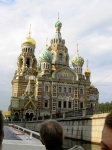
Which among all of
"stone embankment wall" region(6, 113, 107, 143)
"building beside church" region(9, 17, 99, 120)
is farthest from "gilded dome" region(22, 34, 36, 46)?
"stone embankment wall" region(6, 113, 107, 143)

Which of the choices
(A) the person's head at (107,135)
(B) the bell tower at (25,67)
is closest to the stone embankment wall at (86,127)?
(A) the person's head at (107,135)

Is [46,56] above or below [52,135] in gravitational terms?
above

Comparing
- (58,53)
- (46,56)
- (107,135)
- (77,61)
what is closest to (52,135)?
(107,135)

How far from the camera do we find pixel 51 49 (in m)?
63.0

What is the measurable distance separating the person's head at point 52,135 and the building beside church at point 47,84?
47.9 metres

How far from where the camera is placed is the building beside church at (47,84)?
52.0 m

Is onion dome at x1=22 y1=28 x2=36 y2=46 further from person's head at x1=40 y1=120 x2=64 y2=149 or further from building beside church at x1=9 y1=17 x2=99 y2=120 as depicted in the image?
person's head at x1=40 y1=120 x2=64 y2=149

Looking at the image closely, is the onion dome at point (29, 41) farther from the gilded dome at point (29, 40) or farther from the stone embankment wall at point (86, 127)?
the stone embankment wall at point (86, 127)

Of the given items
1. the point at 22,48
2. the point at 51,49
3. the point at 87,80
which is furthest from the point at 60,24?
the point at 87,80

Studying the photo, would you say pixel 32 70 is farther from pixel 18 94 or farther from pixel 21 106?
pixel 21 106

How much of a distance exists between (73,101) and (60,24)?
852 inches

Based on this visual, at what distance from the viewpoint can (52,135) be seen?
2986 mm

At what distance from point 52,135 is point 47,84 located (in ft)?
169

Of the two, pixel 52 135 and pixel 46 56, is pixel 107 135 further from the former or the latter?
pixel 46 56
